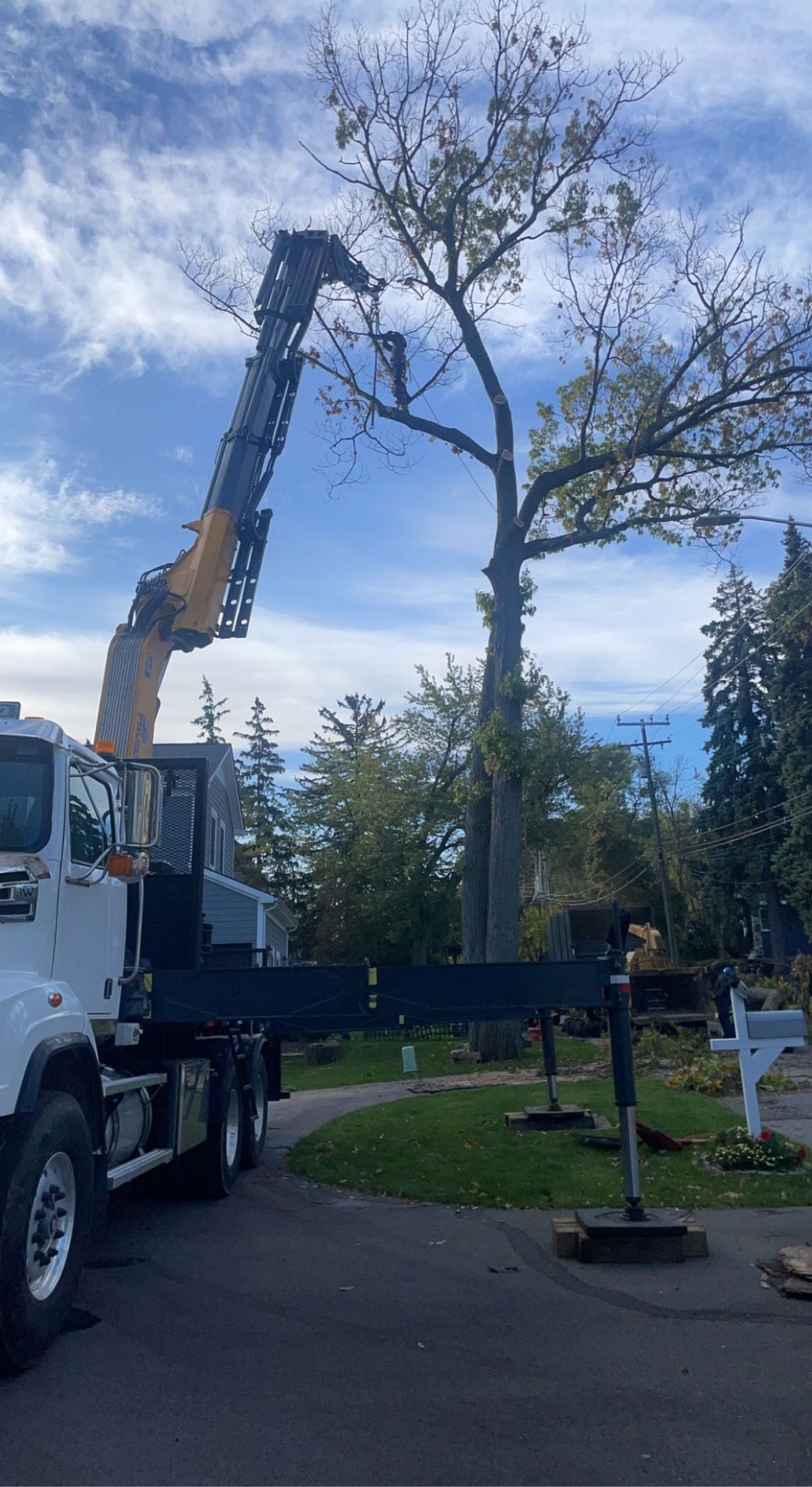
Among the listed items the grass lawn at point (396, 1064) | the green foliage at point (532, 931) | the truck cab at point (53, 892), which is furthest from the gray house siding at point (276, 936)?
the truck cab at point (53, 892)

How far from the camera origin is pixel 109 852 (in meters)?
6.70

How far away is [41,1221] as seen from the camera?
5.16 m

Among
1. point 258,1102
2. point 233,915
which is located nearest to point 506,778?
point 258,1102

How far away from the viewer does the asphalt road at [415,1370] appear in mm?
4098

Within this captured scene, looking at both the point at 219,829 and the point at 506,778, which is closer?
the point at 506,778

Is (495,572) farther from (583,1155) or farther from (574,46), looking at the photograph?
(583,1155)

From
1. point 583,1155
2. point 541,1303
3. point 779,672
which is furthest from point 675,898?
point 541,1303

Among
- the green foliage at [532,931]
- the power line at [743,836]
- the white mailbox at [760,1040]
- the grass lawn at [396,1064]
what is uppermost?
the power line at [743,836]

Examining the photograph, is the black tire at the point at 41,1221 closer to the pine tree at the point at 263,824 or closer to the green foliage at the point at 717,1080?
the green foliage at the point at 717,1080

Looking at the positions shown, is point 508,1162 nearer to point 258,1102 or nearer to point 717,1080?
point 258,1102

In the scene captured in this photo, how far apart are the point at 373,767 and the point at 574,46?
2516 cm

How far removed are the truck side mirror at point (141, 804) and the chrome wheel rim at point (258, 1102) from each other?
4.61 metres

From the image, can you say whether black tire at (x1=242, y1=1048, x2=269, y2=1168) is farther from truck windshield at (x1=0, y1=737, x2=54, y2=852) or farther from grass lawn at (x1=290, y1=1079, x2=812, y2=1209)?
truck windshield at (x1=0, y1=737, x2=54, y2=852)

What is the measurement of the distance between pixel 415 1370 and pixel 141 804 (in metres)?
3.81
